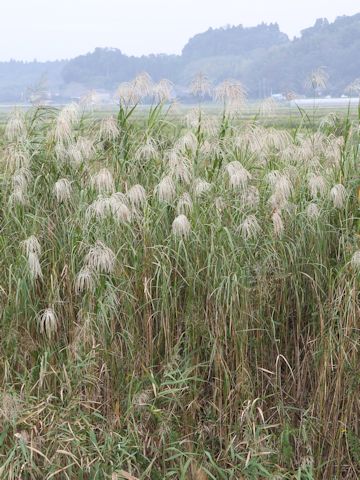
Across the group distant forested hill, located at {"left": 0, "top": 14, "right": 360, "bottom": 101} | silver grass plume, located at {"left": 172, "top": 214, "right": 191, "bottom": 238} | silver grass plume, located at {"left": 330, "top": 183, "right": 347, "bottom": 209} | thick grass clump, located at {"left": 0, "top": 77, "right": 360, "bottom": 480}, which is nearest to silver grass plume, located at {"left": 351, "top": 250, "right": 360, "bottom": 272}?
thick grass clump, located at {"left": 0, "top": 77, "right": 360, "bottom": 480}

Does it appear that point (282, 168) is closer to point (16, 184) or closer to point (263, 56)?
point (16, 184)

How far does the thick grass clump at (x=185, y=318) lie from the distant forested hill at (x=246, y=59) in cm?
3197

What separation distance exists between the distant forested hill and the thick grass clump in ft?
105

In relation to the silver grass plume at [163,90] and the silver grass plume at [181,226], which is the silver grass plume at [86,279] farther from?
the silver grass plume at [163,90]

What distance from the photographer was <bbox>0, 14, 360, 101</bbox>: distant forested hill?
41.0 metres

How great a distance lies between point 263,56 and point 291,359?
55568 mm

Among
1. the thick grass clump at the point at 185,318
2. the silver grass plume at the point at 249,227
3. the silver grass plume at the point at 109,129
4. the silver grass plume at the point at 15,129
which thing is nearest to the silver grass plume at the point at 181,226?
the thick grass clump at the point at 185,318

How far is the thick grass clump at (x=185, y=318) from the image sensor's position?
3.51 metres

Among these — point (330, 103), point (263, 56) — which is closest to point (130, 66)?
point (263, 56)

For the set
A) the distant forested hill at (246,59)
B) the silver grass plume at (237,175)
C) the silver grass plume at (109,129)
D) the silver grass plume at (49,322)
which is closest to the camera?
the silver grass plume at (49,322)

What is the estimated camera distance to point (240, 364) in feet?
11.8

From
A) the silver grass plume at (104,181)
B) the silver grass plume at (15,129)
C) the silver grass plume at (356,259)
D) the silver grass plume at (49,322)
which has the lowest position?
the silver grass plume at (49,322)

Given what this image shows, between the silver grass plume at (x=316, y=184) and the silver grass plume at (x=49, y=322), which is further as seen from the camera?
the silver grass plume at (x=316, y=184)

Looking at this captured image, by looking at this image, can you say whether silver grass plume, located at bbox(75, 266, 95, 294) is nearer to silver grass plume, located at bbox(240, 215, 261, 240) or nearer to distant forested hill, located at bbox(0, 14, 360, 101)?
silver grass plume, located at bbox(240, 215, 261, 240)
